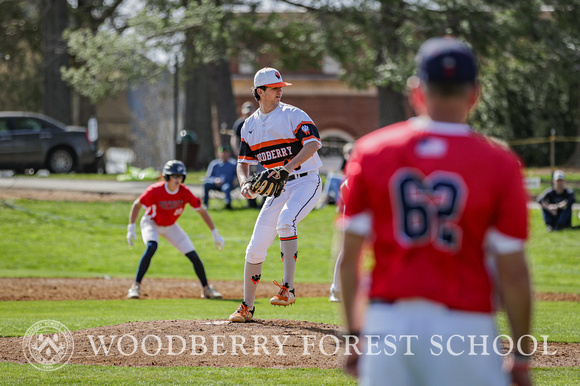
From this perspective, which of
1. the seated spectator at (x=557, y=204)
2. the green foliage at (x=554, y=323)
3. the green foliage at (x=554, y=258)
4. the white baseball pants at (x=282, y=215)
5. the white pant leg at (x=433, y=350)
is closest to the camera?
the white pant leg at (x=433, y=350)

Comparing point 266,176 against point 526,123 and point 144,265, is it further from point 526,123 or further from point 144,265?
point 526,123

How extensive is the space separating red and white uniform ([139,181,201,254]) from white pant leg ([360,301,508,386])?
8093 millimetres

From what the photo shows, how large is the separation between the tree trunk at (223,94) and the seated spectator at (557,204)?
12.9 m

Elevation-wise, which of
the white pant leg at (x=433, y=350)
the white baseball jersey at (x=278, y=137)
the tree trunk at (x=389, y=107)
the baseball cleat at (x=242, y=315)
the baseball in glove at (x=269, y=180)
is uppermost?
the tree trunk at (x=389, y=107)

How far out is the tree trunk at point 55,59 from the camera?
102 ft

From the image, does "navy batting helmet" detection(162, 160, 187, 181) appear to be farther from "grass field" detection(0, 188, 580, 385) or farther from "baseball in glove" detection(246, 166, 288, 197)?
"baseball in glove" detection(246, 166, 288, 197)

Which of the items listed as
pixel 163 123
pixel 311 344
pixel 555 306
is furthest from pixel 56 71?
pixel 311 344

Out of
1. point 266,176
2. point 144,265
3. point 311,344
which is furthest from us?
point 144,265

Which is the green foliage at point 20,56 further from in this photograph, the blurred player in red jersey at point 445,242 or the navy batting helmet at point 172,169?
the blurred player in red jersey at point 445,242

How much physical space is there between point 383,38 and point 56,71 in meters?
13.0

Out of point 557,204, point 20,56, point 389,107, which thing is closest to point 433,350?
point 557,204

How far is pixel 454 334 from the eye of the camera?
2.84m

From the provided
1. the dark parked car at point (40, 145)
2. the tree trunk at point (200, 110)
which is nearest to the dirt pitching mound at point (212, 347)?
the dark parked car at point (40, 145)

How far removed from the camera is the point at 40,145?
26.1 metres
